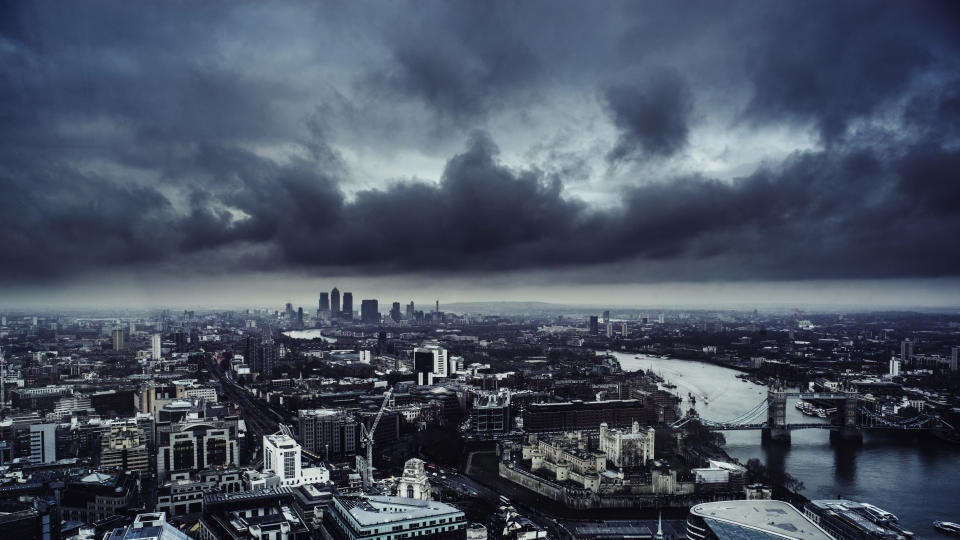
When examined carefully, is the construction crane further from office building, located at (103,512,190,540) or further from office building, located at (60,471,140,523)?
office building, located at (103,512,190,540)

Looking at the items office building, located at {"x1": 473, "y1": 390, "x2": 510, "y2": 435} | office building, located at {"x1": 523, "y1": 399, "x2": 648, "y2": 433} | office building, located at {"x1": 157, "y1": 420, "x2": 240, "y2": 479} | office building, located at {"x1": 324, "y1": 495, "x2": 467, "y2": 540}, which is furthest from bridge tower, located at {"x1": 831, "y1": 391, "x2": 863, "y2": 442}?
office building, located at {"x1": 157, "y1": 420, "x2": 240, "y2": 479}

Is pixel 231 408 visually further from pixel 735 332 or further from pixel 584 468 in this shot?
pixel 735 332

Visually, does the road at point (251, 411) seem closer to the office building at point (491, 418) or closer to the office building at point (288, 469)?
the office building at point (288, 469)

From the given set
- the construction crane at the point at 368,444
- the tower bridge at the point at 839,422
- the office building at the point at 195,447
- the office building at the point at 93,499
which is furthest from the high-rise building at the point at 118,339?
the tower bridge at the point at 839,422

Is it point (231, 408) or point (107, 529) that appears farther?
point (231, 408)

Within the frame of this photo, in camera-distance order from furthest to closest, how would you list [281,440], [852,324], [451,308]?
[451,308], [852,324], [281,440]

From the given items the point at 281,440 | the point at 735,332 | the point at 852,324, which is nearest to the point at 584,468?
the point at 281,440

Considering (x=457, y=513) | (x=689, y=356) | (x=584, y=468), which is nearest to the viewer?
(x=457, y=513)
